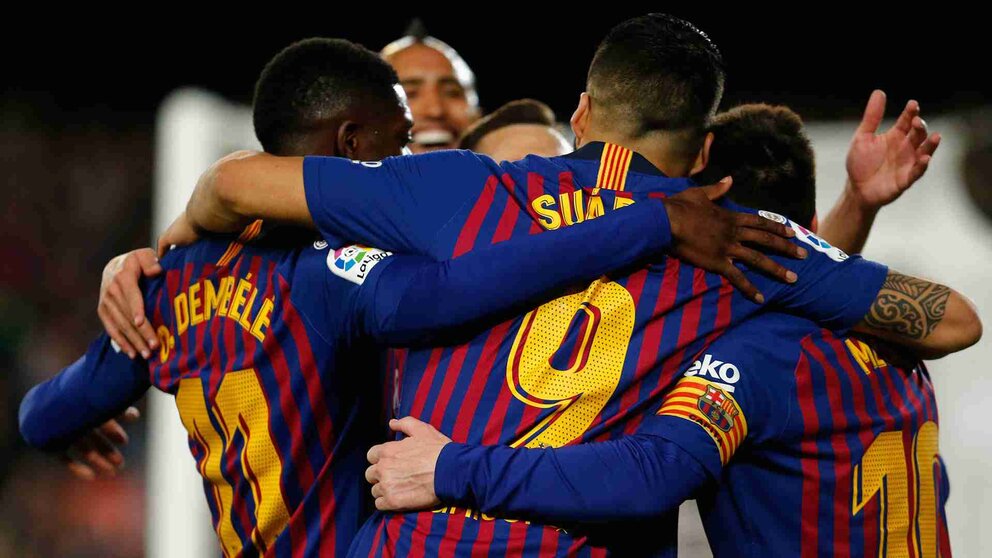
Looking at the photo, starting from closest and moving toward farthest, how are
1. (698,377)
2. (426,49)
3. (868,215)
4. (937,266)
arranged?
(698,377), (868,215), (426,49), (937,266)

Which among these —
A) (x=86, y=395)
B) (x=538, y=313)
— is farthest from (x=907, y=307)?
(x=86, y=395)

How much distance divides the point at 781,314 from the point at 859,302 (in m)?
0.13

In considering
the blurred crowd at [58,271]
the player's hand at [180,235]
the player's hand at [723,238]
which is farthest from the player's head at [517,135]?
the blurred crowd at [58,271]

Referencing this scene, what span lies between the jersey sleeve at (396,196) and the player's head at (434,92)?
2120 mm

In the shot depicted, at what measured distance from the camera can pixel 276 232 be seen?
2.23 metres

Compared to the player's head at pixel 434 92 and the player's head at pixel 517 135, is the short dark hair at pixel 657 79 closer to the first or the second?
the player's head at pixel 517 135

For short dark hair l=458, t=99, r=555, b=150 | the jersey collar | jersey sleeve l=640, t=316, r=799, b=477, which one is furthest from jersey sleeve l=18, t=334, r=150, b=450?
short dark hair l=458, t=99, r=555, b=150

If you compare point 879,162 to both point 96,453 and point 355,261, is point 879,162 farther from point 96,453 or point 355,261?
point 96,453

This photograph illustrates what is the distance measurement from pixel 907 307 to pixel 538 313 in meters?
0.64

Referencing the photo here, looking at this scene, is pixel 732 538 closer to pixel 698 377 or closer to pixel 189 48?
pixel 698 377

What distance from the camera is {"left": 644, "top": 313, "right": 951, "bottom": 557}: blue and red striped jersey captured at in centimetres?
193

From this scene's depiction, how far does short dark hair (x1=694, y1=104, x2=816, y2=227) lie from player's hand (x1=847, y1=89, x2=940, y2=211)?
0.35 m

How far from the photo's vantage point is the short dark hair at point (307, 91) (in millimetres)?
2285

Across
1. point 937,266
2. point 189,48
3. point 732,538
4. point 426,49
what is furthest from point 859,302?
point 189,48
